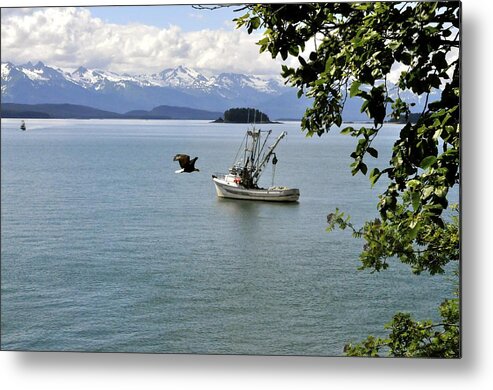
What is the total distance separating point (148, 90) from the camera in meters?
3.65

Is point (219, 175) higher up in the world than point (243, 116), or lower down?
lower down

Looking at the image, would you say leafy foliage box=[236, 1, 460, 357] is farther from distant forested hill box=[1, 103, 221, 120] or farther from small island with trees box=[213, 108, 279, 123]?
distant forested hill box=[1, 103, 221, 120]

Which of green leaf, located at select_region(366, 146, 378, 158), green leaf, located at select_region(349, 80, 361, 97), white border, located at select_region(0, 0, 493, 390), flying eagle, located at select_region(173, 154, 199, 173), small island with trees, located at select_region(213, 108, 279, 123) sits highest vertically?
green leaf, located at select_region(349, 80, 361, 97)

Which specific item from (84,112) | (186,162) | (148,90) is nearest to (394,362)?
(186,162)

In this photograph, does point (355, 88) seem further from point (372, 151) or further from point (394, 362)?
point (394, 362)

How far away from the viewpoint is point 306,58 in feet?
11.1

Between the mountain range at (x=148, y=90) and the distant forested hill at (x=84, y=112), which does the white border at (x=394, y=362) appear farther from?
the distant forested hill at (x=84, y=112)

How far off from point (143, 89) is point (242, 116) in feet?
1.48

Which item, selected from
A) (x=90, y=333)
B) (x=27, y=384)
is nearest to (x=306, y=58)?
(x=90, y=333)

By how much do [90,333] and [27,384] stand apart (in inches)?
13.6

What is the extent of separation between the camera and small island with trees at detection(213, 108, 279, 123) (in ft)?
11.7

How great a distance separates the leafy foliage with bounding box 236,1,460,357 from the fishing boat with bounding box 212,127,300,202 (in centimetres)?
21

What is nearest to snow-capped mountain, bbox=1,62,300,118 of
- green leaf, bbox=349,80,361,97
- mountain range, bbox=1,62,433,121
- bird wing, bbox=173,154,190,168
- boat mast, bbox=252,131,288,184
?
mountain range, bbox=1,62,433,121

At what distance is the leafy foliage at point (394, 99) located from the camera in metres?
2.99
